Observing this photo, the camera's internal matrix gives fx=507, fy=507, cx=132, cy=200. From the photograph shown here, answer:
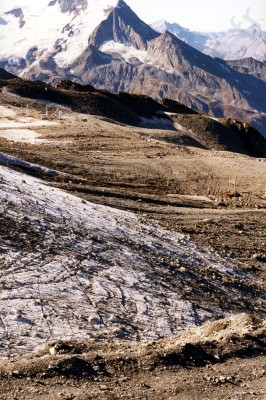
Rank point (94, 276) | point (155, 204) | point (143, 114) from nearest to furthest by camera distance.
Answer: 1. point (94, 276)
2. point (155, 204)
3. point (143, 114)

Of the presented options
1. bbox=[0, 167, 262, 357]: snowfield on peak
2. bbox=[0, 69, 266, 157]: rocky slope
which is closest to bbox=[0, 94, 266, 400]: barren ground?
bbox=[0, 167, 262, 357]: snowfield on peak

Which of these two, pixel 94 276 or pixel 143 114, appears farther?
pixel 143 114

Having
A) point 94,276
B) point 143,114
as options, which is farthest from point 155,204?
point 143,114

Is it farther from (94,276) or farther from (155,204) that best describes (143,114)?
(94,276)

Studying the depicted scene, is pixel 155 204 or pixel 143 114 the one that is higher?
pixel 143 114

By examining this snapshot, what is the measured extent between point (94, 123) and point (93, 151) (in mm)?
11344

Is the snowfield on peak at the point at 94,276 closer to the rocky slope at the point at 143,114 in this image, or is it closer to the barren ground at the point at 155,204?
the barren ground at the point at 155,204

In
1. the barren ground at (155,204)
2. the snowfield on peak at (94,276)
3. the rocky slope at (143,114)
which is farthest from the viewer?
the rocky slope at (143,114)

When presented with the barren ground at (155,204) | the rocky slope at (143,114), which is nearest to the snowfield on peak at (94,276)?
the barren ground at (155,204)

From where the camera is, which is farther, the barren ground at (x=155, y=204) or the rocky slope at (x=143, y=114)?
the rocky slope at (x=143, y=114)

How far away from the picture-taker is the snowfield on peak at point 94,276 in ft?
35.3

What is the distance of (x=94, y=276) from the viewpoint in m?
13.1

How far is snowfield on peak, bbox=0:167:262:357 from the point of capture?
10766mm

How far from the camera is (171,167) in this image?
1207 inches
